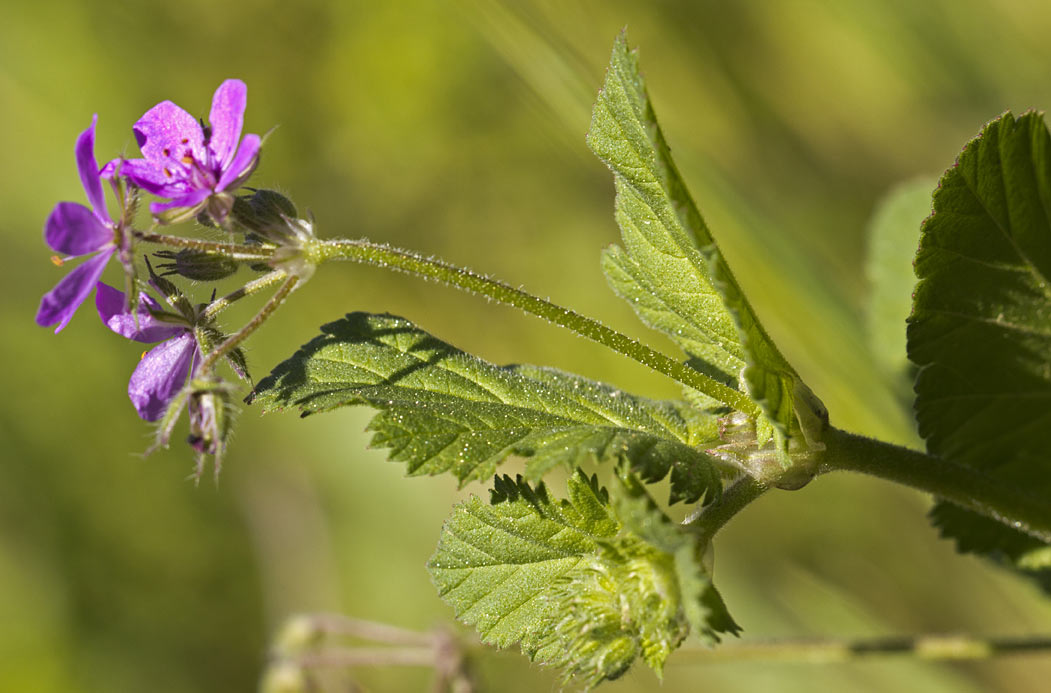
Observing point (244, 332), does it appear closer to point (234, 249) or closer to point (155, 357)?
point (234, 249)

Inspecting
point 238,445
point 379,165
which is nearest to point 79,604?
point 238,445

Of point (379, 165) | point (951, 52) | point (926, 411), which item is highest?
point (379, 165)

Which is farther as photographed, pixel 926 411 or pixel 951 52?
pixel 951 52

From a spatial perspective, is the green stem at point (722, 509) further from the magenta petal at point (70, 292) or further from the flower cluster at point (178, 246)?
the magenta petal at point (70, 292)

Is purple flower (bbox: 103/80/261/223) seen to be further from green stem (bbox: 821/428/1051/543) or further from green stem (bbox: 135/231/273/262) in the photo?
green stem (bbox: 821/428/1051/543)

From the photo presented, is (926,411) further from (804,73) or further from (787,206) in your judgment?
(804,73)

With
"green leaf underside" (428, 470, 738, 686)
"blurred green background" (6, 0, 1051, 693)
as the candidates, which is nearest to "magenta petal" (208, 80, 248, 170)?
"green leaf underside" (428, 470, 738, 686)

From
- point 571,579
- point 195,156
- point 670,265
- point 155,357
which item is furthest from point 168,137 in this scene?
point 571,579

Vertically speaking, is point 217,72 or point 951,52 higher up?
point 217,72
